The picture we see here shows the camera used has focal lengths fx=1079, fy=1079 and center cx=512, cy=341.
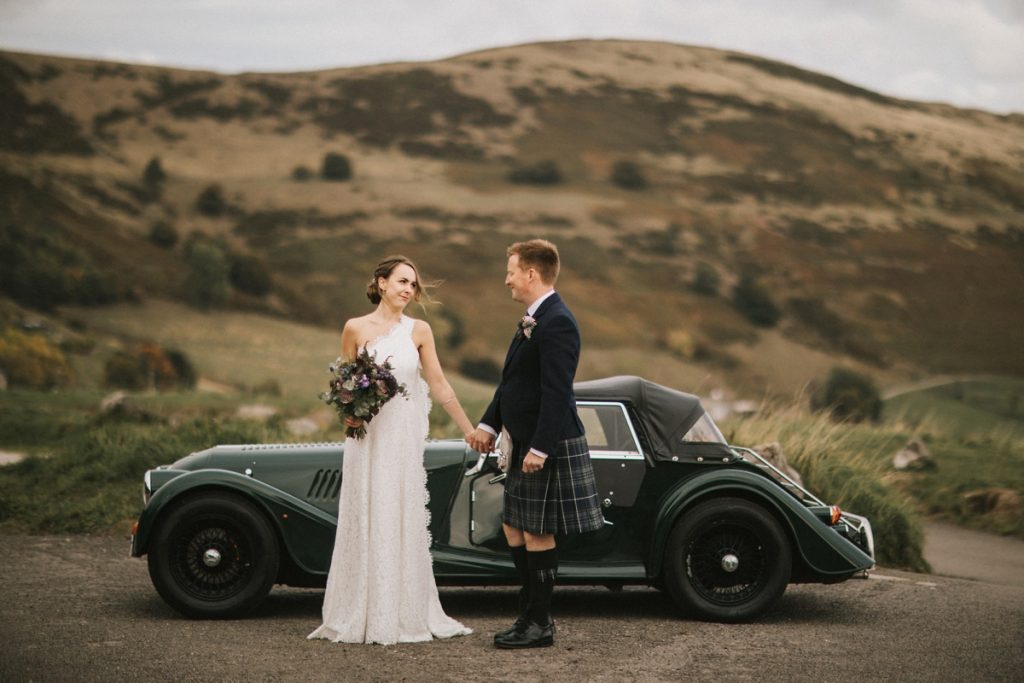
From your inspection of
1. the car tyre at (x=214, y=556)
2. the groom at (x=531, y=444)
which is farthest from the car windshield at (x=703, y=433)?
the car tyre at (x=214, y=556)

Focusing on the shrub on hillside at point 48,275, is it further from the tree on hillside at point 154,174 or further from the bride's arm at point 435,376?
the bride's arm at point 435,376

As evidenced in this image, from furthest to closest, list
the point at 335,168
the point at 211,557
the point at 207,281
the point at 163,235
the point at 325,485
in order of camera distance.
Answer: the point at 335,168 < the point at 163,235 < the point at 207,281 < the point at 325,485 < the point at 211,557

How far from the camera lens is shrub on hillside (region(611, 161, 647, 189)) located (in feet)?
311

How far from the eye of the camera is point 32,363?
3841cm

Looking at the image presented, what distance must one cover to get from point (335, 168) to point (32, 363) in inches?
2134

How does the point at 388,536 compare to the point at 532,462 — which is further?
the point at 388,536

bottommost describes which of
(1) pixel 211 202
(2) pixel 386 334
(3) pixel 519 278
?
(2) pixel 386 334

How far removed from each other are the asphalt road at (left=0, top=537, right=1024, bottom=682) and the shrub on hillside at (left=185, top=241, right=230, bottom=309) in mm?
57781

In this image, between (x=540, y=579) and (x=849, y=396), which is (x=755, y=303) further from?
(x=540, y=579)

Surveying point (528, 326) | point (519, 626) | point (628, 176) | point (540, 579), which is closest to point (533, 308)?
point (528, 326)

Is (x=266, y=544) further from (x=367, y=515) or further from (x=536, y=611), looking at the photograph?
(x=536, y=611)

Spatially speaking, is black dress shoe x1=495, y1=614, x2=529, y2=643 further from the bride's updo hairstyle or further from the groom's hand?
the bride's updo hairstyle

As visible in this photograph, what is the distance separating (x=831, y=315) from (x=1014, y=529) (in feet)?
223

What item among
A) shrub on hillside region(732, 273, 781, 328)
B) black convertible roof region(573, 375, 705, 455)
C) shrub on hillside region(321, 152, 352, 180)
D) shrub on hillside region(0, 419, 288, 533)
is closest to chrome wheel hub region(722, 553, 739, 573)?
black convertible roof region(573, 375, 705, 455)
